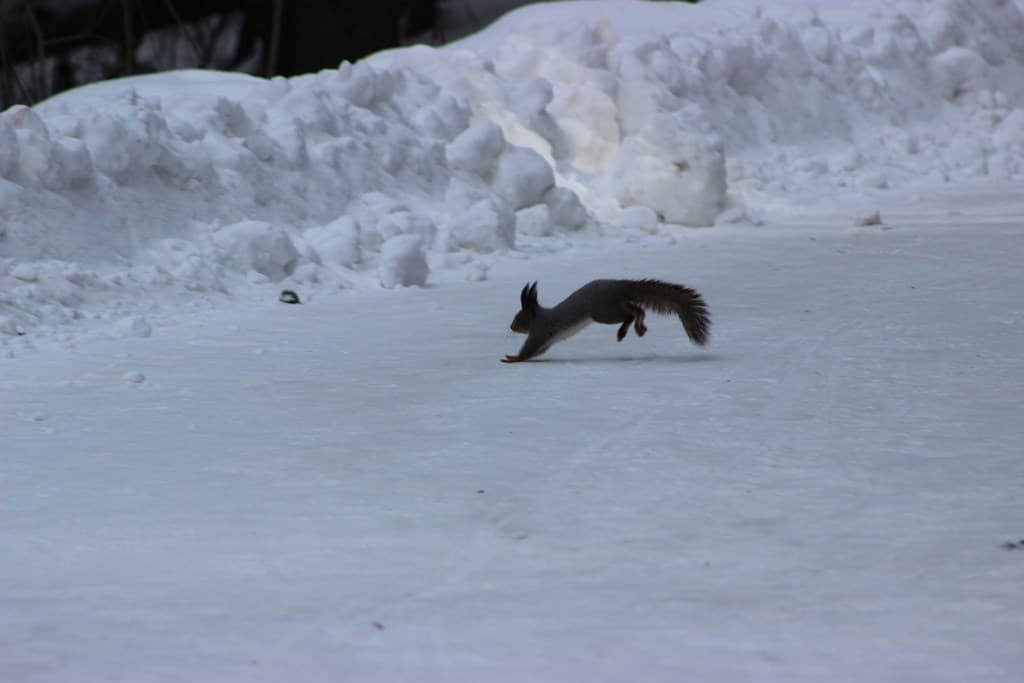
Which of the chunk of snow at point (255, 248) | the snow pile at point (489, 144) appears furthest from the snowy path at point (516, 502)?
the snow pile at point (489, 144)

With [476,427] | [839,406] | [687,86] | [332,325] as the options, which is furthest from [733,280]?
[687,86]

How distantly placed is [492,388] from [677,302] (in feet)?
2.45

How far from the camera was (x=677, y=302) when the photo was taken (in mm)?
5289

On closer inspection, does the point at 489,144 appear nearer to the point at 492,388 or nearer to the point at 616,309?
the point at 616,309

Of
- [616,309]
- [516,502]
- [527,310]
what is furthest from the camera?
[527,310]

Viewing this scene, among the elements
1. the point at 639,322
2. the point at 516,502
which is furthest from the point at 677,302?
the point at 516,502

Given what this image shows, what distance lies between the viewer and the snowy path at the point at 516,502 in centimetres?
269

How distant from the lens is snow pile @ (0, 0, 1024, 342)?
22.5 feet

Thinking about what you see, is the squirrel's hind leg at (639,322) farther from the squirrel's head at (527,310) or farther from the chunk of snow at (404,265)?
the chunk of snow at (404,265)

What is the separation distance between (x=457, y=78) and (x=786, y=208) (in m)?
2.28

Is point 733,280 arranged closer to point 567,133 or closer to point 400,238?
point 400,238

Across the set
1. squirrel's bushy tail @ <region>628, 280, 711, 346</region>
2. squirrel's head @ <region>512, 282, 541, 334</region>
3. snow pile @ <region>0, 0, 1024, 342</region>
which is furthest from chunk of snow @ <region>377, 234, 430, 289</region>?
squirrel's bushy tail @ <region>628, 280, 711, 346</region>

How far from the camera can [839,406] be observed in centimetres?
463

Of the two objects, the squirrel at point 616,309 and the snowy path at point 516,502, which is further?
the squirrel at point 616,309
